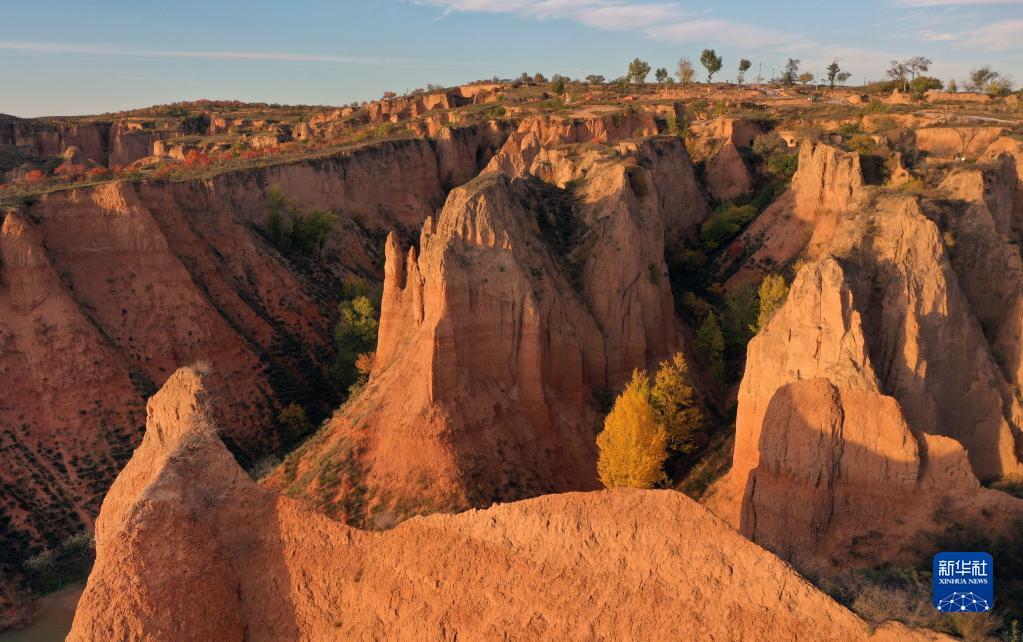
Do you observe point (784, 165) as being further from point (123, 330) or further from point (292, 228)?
point (123, 330)

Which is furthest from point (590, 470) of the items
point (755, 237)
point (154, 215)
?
point (154, 215)

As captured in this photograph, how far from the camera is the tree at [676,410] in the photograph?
28.0 m

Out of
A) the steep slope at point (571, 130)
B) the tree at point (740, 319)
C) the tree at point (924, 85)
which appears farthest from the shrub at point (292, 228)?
the tree at point (924, 85)

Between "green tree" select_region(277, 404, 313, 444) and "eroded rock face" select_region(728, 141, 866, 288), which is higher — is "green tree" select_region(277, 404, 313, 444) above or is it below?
below

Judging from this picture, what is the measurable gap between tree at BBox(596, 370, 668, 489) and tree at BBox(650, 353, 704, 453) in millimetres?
1822

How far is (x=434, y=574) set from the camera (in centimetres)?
1313

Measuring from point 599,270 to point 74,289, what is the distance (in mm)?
25888

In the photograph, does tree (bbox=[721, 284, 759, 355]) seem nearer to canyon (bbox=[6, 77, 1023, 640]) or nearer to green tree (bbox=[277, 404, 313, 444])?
canyon (bbox=[6, 77, 1023, 640])

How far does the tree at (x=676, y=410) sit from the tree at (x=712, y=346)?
4.31 meters

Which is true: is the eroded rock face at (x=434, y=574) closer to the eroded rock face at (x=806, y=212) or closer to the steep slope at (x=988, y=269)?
the steep slope at (x=988, y=269)


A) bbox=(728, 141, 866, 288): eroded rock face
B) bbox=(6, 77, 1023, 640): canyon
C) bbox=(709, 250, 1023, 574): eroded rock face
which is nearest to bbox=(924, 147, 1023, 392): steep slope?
bbox=(6, 77, 1023, 640): canyon

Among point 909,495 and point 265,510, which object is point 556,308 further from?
point 265,510

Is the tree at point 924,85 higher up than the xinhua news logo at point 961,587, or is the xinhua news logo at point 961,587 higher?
the tree at point 924,85

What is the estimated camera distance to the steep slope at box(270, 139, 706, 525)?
26062 millimetres
